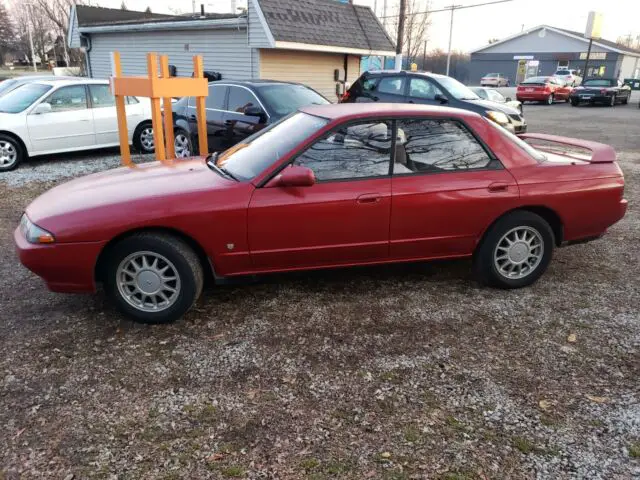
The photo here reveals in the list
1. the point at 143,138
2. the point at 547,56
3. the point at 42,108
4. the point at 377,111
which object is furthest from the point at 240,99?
the point at 547,56

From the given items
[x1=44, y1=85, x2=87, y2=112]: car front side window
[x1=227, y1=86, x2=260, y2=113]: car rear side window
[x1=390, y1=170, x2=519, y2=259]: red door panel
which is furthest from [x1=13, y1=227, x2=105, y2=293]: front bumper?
[x1=44, y1=85, x2=87, y2=112]: car front side window

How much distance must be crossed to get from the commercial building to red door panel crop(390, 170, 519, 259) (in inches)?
2436

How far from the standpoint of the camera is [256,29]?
1573 cm

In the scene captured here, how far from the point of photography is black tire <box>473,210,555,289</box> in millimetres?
4254

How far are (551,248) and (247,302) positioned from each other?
2.57 metres

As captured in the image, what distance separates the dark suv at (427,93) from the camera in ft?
37.0

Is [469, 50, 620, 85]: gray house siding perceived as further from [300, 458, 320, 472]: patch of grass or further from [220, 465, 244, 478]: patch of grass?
[220, 465, 244, 478]: patch of grass

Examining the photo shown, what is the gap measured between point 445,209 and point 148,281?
2.30 m

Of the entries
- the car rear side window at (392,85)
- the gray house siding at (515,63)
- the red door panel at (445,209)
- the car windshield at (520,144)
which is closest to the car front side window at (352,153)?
the red door panel at (445,209)

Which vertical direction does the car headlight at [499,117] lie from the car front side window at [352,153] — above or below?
below

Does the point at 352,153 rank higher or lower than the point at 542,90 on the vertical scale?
higher

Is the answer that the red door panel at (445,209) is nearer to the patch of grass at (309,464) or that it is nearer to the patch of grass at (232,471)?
the patch of grass at (309,464)

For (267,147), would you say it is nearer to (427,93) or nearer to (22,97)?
(22,97)

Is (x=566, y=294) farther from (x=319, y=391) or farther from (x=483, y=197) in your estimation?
(x=319, y=391)
